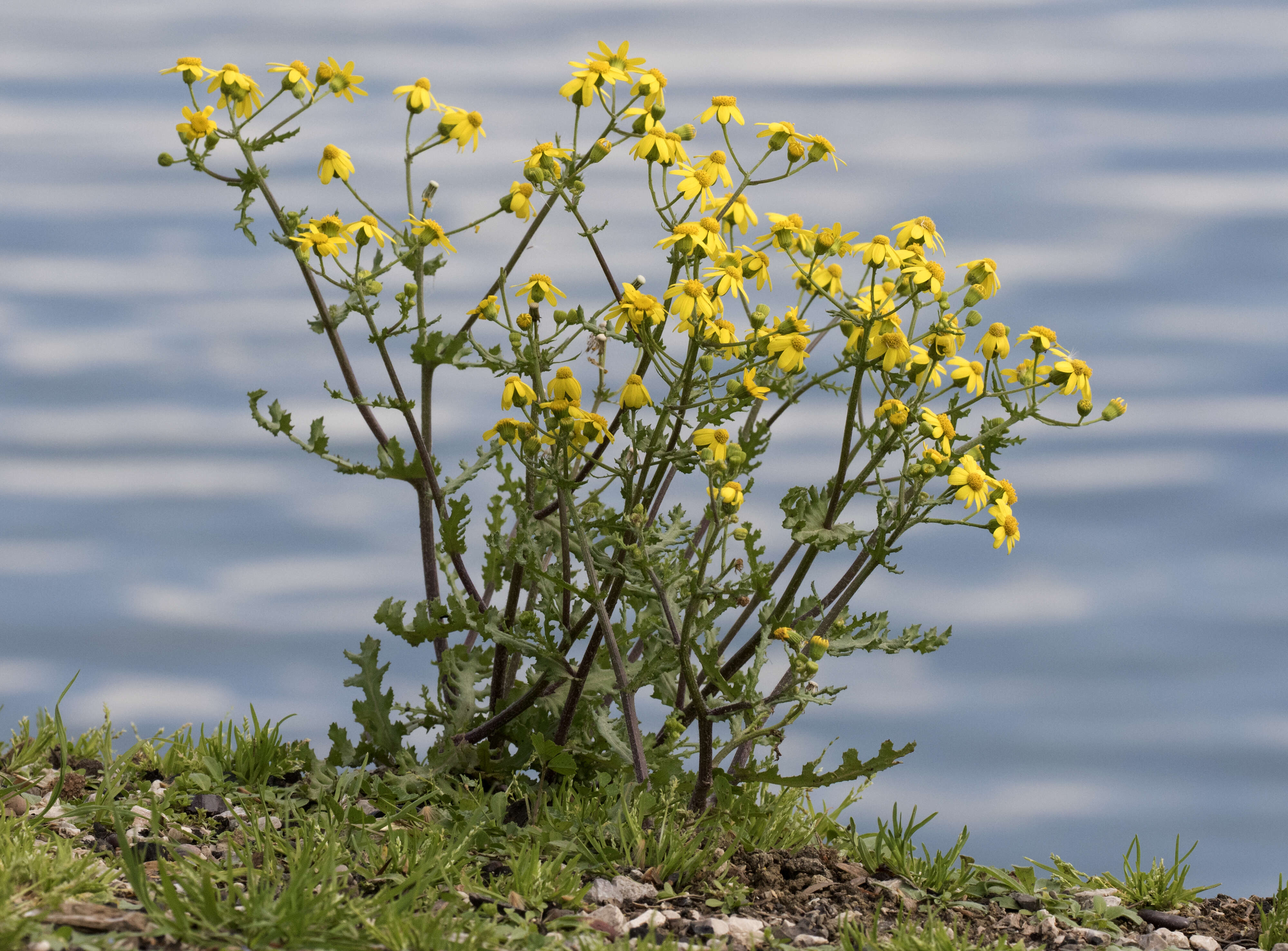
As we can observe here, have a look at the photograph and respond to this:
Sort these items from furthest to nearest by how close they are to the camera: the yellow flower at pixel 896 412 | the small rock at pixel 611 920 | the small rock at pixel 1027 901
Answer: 1. the small rock at pixel 1027 901
2. the yellow flower at pixel 896 412
3. the small rock at pixel 611 920

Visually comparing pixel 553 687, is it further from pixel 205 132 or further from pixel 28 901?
pixel 205 132

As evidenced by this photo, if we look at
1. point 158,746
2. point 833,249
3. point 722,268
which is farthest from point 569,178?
point 158,746

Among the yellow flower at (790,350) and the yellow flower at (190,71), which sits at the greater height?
the yellow flower at (190,71)

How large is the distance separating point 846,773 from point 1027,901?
102 cm

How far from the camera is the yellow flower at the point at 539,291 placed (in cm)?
439

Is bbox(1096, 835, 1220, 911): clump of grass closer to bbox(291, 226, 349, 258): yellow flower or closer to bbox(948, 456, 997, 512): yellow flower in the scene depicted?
bbox(948, 456, 997, 512): yellow flower

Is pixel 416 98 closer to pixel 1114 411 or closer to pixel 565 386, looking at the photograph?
pixel 565 386

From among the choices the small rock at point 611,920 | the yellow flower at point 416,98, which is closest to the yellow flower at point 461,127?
the yellow flower at point 416,98

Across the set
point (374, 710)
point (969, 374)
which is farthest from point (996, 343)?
point (374, 710)

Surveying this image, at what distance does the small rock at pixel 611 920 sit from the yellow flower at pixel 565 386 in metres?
1.74

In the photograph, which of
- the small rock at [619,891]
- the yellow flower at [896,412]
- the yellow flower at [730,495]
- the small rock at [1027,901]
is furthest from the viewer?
the small rock at [1027,901]

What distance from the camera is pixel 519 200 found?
461cm

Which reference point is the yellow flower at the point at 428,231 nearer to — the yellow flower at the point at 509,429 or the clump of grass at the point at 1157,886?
the yellow flower at the point at 509,429

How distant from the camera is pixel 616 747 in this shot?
4.70 metres
